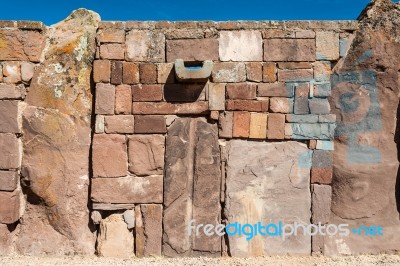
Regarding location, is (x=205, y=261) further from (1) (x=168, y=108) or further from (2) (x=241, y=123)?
(1) (x=168, y=108)

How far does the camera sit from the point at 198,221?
14.1 ft

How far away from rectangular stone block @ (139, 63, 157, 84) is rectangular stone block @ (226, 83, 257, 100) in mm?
805

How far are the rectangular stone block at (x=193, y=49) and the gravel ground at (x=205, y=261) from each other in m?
2.13

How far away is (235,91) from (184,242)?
170 cm

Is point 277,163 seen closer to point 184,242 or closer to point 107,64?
point 184,242

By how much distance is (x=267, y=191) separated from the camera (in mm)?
4340

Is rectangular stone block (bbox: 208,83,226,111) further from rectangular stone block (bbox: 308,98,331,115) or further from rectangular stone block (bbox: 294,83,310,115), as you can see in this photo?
rectangular stone block (bbox: 308,98,331,115)

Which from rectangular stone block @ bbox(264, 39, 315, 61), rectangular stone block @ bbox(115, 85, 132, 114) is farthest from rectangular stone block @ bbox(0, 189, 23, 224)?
rectangular stone block @ bbox(264, 39, 315, 61)

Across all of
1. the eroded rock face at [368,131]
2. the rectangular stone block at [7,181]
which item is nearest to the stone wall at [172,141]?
the rectangular stone block at [7,181]

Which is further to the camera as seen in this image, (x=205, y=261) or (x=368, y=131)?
(x=368, y=131)

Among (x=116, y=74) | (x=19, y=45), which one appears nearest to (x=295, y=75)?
(x=116, y=74)

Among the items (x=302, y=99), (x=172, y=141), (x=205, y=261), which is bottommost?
(x=205, y=261)

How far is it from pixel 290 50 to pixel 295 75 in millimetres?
277

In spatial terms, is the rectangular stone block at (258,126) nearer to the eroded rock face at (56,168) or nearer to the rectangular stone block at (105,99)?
the rectangular stone block at (105,99)
